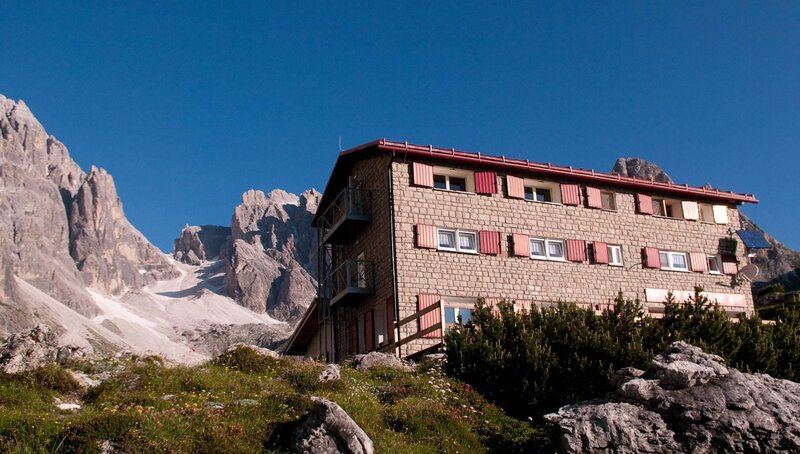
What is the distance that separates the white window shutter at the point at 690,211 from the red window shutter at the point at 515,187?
916 centimetres

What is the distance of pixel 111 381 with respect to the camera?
54.1 feet

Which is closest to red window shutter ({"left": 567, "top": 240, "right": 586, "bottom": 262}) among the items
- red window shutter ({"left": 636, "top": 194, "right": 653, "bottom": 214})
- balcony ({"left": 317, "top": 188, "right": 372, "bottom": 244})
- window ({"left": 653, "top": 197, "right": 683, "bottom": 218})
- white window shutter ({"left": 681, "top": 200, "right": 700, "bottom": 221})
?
red window shutter ({"left": 636, "top": 194, "right": 653, "bottom": 214})

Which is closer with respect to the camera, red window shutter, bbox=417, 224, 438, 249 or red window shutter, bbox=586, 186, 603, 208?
red window shutter, bbox=417, 224, 438, 249

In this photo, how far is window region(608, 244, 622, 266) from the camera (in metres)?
32.7

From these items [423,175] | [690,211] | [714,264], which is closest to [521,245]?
[423,175]

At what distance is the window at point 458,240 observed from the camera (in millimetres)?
29495

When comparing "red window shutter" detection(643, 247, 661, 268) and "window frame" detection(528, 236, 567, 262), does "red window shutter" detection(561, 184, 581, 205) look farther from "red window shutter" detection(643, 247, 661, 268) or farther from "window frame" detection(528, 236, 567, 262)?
"red window shutter" detection(643, 247, 661, 268)

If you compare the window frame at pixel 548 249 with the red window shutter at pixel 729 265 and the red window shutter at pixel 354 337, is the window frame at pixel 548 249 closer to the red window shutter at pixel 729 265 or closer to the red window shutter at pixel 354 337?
the red window shutter at pixel 354 337

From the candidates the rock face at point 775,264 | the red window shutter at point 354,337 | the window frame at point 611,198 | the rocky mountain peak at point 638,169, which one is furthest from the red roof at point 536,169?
the rocky mountain peak at point 638,169

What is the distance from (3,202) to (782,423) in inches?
8514

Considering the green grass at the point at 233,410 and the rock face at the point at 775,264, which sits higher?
the rock face at the point at 775,264

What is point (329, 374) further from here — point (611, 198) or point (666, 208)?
point (666, 208)

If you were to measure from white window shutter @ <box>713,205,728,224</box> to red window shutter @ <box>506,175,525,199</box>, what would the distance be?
11.2 m

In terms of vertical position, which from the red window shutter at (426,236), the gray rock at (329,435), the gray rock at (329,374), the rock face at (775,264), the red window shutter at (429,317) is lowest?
the gray rock at (329,435)
